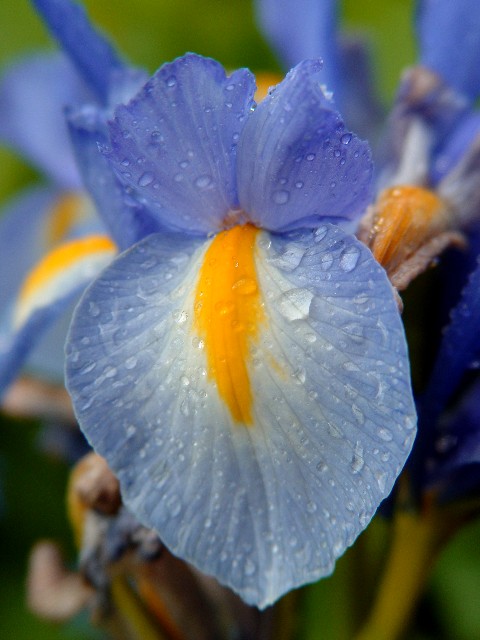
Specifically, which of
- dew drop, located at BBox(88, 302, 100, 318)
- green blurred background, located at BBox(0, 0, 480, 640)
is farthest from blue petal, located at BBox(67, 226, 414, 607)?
green blurred background, located at BBox(0, 0, 480, 640)

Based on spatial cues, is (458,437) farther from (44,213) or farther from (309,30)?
(44,213)

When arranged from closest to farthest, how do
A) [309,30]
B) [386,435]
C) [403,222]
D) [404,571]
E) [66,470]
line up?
[386,435] < [403,222] < [404,571] < [309,30] < [66,470]

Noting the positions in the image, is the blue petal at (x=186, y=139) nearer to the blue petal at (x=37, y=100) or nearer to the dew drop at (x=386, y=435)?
the dew drop at (x=386, y=435)

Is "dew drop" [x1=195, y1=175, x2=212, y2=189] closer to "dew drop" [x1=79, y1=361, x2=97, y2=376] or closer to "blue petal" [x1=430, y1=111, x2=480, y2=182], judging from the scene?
"dew drop" [x1=79, y1=361, x2=97, y2=376]

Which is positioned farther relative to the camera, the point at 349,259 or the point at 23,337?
the point at 23,337

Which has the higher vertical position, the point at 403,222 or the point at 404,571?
the point at 403,222

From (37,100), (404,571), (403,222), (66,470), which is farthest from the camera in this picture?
(66,470)

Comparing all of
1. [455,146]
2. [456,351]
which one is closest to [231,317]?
[456,351]
